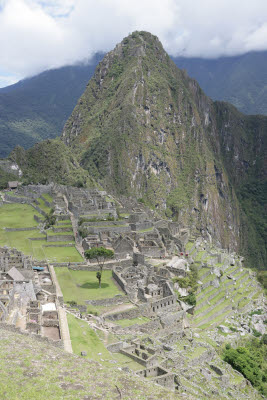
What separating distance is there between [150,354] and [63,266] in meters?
19.2

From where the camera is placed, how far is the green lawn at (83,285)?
38.2m

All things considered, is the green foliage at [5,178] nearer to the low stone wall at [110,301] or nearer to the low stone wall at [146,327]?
the low stone wall at [110,301]

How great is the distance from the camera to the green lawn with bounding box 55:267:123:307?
38.2 metres

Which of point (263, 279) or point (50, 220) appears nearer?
point (50, 220)

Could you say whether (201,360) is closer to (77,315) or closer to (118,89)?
(77,315)

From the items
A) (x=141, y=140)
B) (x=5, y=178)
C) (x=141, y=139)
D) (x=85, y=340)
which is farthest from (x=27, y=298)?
(x=141, y=139)

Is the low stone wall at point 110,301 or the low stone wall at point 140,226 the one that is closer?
the low stone wall at point 110,301

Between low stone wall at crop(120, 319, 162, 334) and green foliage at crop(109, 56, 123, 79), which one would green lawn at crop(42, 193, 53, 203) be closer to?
low stone wall at crop(120, 319, 162, 334)

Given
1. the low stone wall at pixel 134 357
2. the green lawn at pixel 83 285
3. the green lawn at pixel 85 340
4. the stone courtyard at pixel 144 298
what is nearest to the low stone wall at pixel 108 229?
the stone courtyard at pixel 144 298

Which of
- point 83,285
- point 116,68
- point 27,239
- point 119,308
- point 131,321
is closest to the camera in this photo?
point 131,321

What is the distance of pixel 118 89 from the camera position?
597 ft

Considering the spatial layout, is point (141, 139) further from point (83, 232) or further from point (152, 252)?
point (152, 252)

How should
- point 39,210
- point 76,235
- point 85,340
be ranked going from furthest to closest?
point 39,210 → point 76,235 → point 85,340

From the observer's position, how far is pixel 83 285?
4191cm
